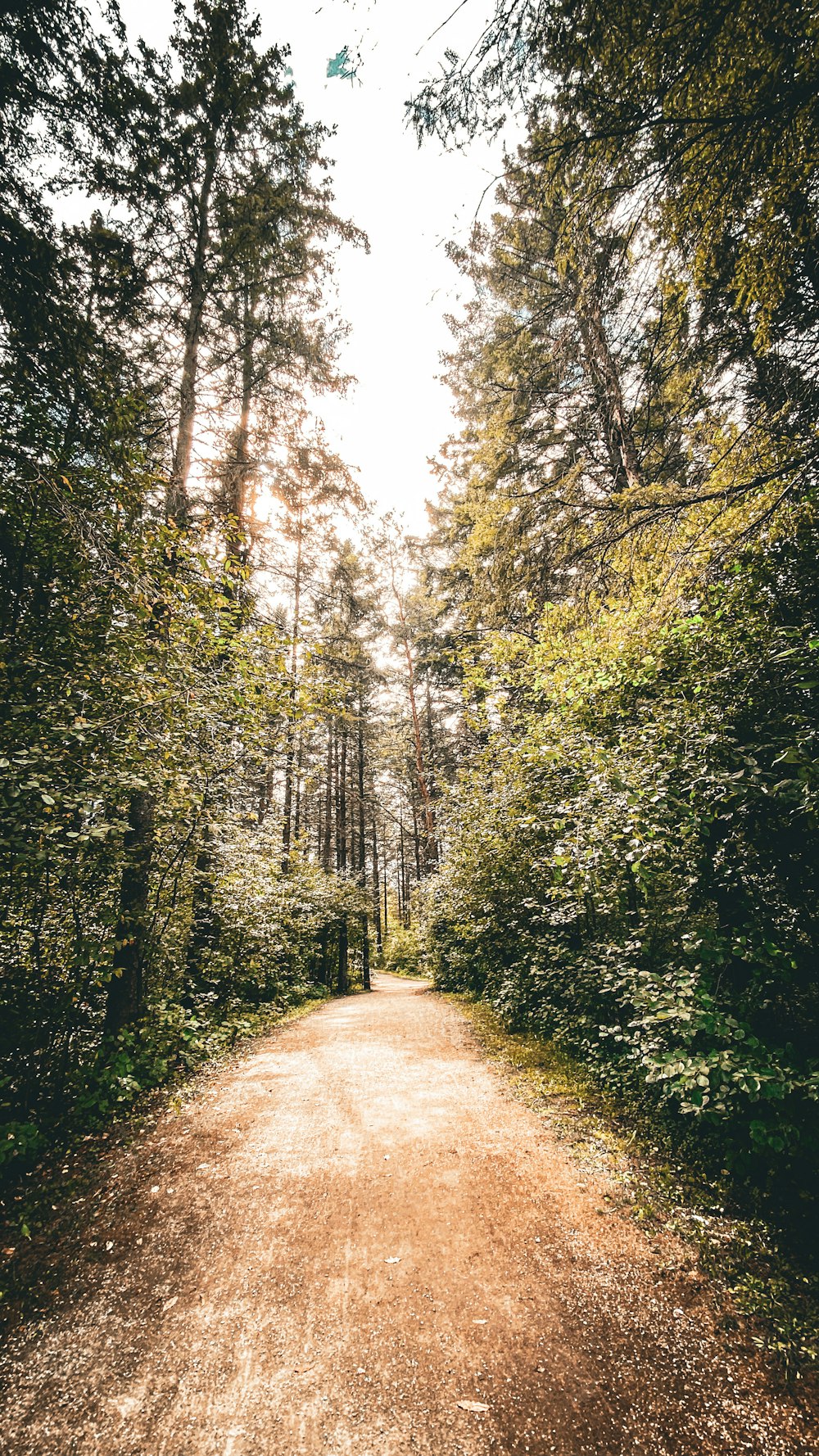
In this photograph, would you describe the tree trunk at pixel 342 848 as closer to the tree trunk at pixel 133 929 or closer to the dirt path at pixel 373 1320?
the tree trunk at pixel 133 929

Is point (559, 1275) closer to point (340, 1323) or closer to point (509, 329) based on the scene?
point (340, 1323)

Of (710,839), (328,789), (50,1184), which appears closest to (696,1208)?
(710,839)

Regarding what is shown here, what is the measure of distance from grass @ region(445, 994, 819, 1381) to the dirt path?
0.57 feet

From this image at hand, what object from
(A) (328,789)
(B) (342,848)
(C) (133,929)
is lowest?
(C) (133,929)

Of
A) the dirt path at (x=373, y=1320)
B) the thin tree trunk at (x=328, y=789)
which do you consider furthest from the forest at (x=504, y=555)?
the thin tree trunk at (x=328, y=789)

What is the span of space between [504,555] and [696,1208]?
7350 mm

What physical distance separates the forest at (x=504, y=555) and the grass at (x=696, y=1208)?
0.27 m

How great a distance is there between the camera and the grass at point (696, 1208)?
2383 millimetres

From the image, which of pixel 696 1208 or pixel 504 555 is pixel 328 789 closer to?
pixel 504 555

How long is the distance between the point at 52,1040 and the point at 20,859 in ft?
6.80

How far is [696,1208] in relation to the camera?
3133 millimetres

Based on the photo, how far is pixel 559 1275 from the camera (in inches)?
110

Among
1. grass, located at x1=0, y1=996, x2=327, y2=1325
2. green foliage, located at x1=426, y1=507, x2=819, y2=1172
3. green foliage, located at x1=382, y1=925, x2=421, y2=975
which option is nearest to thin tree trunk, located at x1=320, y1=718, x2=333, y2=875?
green foliage, located at x1=382, y1=925, x2=421, y2=975

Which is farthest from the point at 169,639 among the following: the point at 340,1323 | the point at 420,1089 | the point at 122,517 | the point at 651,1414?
the point at 651,1414
